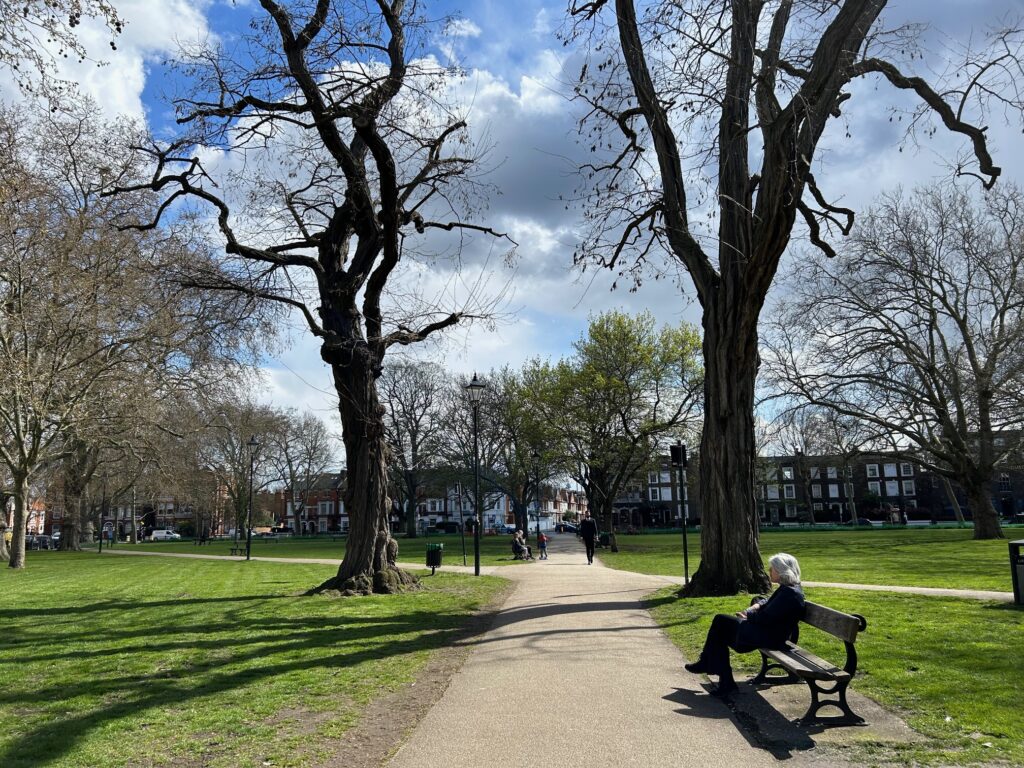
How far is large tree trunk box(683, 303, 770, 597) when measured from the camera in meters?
12.8

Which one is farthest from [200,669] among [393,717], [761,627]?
[761,627]

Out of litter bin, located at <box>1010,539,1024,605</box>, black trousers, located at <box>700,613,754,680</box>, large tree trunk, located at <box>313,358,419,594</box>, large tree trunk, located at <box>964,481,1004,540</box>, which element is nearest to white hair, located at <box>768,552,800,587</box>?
black trousers, located at <box>700,613,754,680</box>

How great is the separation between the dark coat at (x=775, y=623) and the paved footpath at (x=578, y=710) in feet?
2.00

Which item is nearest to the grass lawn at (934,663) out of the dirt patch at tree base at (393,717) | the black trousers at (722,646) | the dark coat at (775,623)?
the dark coat at (775,623)

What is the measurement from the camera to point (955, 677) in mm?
6691

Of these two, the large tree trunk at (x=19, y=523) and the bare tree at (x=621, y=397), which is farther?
the bare tree at (x=621, y=397)

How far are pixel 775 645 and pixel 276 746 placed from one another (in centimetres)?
412

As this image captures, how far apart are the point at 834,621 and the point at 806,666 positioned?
0.40m

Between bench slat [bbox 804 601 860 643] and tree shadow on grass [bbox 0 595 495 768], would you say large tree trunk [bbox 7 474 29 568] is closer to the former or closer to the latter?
tree shadow on grass [bbox 0 595 495 768]

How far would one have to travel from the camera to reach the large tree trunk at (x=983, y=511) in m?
35.1

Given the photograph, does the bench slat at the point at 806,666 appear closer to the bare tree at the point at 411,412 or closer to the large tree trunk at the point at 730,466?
the large tree trunk at the point at 730,466

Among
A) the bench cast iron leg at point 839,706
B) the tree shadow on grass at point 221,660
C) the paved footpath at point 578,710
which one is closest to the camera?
the paved footpath at point 578,710

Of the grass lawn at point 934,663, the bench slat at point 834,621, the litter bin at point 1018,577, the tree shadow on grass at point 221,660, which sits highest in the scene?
the bench slat at point 834,621

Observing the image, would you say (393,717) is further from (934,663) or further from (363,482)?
(363,482)
